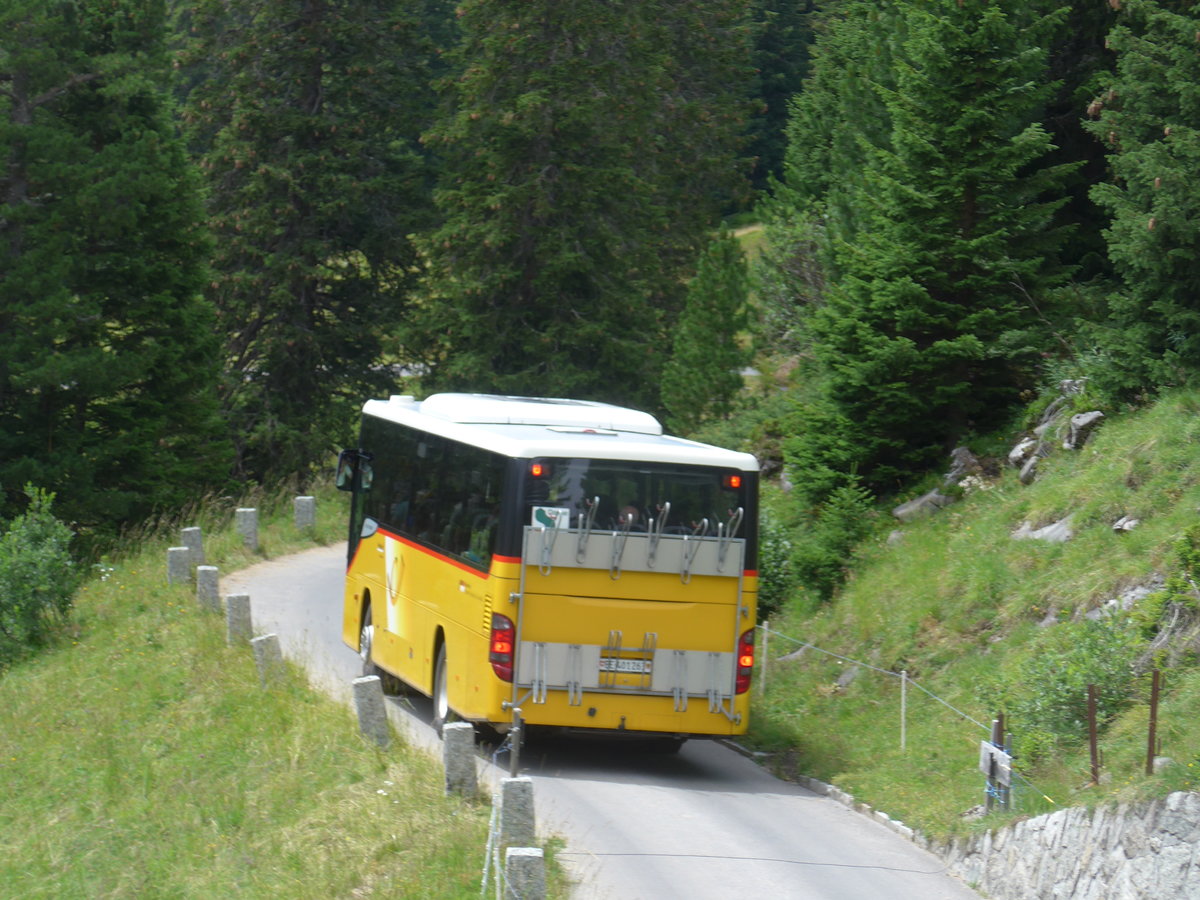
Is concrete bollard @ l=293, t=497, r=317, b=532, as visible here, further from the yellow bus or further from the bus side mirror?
the yellow bus

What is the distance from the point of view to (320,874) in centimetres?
1102

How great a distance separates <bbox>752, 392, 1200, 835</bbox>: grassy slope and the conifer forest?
1.71 metres

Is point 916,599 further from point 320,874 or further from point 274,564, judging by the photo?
point 274,564

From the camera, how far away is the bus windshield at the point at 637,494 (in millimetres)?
13766

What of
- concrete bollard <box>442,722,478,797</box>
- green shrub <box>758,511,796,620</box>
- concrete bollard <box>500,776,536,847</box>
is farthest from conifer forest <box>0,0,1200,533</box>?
concrete bollard <box>500,776,536,847</box>

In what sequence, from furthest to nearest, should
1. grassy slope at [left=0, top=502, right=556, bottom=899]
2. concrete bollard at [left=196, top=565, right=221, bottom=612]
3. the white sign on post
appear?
concrete bollard at [left=196, top=565, right=221, bottom=612], the white sign on post, grassy slope at [left=0, top=502, right=556, bottom=899]

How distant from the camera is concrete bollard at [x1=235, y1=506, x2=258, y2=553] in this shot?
27.4 m

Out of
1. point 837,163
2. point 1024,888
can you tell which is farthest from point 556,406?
point 837,163

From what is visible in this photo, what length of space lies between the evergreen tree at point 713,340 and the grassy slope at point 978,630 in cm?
1277

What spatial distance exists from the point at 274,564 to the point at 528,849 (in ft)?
62.4

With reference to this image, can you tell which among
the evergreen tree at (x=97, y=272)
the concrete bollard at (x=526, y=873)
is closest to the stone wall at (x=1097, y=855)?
the concrete bollard at (x=526, y=873)

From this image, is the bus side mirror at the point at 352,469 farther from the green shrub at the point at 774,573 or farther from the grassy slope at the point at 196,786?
the green shrub at the point at 774,573

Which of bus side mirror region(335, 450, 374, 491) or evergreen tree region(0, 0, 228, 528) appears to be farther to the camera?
evergreen tree region(0, 0, 228, 528)

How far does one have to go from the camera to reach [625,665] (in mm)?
13844
